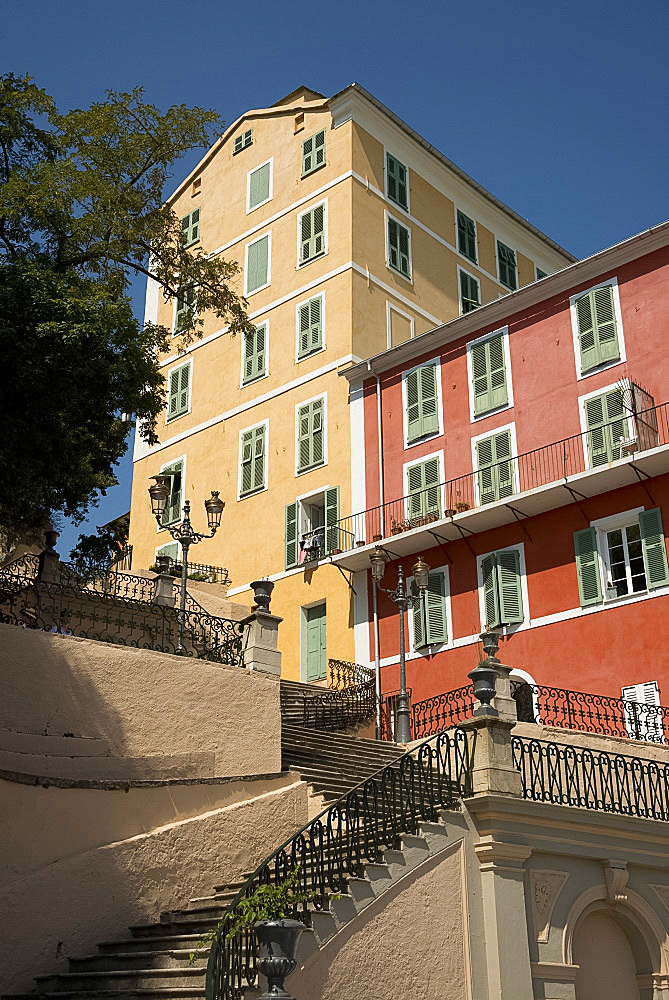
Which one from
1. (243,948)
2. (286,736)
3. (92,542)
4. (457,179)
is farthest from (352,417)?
(243,948)

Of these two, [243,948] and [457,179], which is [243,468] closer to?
[457,179]

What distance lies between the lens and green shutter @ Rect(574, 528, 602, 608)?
73.3ft

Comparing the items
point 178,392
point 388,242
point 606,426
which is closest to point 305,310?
point 388,242

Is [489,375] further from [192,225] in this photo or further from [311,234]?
[192,225]

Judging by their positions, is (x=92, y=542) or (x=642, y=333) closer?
(x=642, y=333)

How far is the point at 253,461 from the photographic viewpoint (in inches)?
1204

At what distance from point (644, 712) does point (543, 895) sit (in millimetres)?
8648

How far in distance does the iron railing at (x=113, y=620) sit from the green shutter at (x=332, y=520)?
10.5 meters

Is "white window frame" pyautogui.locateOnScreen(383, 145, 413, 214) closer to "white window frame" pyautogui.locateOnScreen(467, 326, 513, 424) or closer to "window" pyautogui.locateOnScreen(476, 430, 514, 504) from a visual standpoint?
"white window frame" pyautogui.locateOnScreen(467, 326, 513, 424)

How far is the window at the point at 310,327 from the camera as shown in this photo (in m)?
30.2

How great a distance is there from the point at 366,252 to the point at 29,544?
12.5 meters

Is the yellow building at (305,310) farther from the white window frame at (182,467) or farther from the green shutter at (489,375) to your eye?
the green shutter at (489,375)

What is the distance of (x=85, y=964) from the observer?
11.1m

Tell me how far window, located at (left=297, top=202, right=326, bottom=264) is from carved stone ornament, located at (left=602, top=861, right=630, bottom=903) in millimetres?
21450
